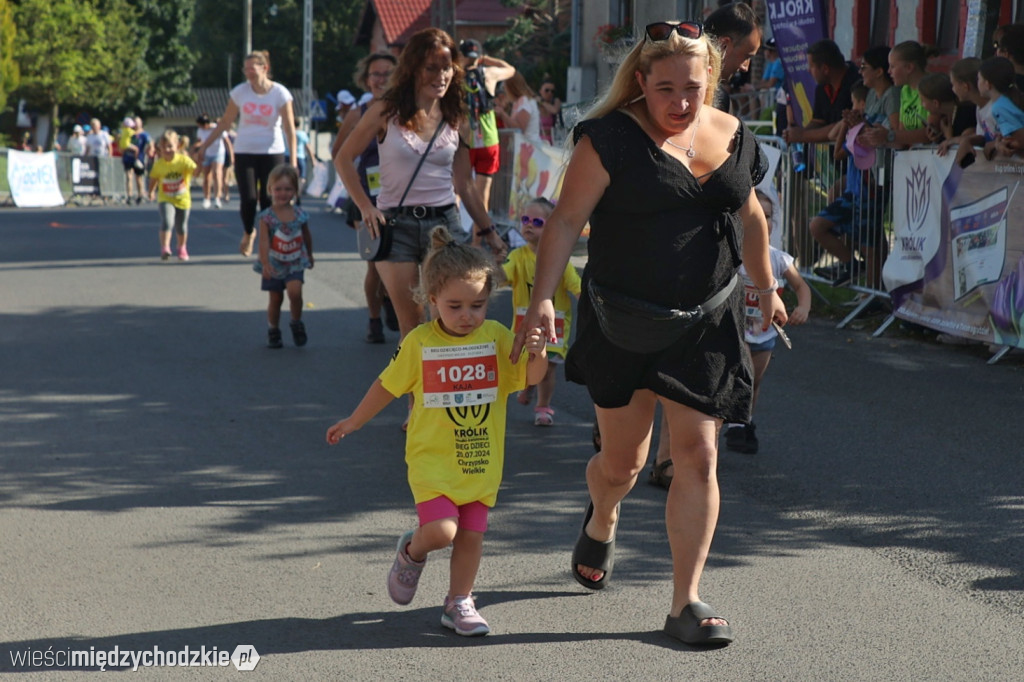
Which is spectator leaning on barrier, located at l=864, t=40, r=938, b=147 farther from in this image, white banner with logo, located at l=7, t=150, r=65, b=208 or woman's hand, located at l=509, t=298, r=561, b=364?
white banner with logo, located at l=7, t=150, r=65, b=208

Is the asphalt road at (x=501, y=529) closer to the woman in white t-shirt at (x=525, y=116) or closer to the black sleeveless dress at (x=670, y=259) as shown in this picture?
the black sleeveless dress at (x=670, y=259)

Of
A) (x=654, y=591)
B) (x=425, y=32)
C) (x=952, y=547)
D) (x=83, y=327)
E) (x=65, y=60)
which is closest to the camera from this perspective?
(x=654, y=591)

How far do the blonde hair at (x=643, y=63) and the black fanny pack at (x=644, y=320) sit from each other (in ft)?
1.93

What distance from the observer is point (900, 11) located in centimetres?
1823

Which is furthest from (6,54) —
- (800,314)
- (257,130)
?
(800,314)

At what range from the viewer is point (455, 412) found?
14.9ft

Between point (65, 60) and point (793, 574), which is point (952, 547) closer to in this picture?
point (793, 574)

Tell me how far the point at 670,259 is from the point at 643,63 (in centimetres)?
61

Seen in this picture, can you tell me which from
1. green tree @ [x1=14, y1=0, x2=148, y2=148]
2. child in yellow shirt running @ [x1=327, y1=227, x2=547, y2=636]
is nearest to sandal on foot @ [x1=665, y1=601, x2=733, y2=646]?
child in yellow shirt running @ [x1=327, y1=227, x2=547, y2=636]

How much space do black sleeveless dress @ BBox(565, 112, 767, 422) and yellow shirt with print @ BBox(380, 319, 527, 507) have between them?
1.02ft

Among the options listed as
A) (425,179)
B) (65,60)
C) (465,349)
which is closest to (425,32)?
(425,179)

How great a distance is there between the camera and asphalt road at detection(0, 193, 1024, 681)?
4.43 metres

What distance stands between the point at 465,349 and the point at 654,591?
3.78 ft

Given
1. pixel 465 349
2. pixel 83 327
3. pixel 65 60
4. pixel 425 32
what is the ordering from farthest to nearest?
pixel 65 60 < pixel 83 327 < pixel 425 32 < pixel 465 349
